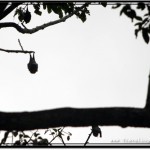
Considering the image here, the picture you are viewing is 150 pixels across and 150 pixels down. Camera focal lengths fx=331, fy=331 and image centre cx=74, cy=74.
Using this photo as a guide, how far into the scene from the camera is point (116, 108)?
1481 millimetres

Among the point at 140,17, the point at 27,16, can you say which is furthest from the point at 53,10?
the point at 140,17

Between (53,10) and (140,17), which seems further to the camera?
(53,10)

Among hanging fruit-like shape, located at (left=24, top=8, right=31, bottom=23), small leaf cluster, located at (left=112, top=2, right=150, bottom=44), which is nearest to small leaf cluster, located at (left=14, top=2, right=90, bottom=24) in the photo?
hanging fruit-like shape, located at (left=24, top=8, right=31, bottom=23)

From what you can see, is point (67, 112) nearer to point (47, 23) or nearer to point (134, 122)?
point (134, 122)

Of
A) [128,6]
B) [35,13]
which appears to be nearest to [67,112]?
[128,6]

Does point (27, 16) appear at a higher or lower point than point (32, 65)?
higher

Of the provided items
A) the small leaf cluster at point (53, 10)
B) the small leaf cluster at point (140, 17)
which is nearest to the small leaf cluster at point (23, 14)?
the small leaf cluster at point (53, 10)

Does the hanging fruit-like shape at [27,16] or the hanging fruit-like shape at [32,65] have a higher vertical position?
the hanging fruit-like shape at [27,16]

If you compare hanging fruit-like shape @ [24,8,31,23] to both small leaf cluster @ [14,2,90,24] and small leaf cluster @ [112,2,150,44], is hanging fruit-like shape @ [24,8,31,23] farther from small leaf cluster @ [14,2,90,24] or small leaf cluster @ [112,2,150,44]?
small leaf cluster @ [112,2,150,44]

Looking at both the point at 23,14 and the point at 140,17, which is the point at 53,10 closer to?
the point at 23,14

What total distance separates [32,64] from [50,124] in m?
2.52

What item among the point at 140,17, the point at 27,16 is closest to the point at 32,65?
the point at 27,16

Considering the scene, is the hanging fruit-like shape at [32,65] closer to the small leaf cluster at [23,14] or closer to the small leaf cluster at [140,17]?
the small leaf cluster at [23,14]

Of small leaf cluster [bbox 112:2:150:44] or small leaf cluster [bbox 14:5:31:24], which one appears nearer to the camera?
small leaf cluster [bbox 112:2:150:44]
